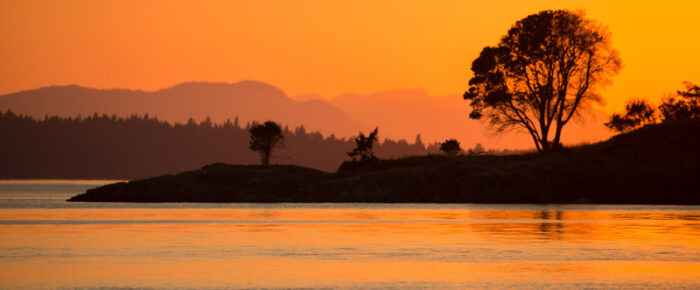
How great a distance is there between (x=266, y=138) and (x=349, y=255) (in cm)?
10394

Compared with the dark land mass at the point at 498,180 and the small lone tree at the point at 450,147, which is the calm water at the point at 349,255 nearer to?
the dark land mass at the point at 498,180

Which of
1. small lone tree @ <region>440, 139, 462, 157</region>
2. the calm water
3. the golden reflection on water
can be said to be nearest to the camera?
the calm water

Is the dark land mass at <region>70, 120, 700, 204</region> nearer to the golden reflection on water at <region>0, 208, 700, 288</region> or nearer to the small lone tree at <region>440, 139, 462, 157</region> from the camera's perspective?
the small lone tree at <region>440, 139, 462, 157</region>

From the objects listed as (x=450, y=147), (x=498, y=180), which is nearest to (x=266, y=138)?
(x=450, y=147)

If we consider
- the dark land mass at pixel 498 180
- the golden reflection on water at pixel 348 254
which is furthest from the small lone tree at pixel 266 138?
the golden reflection on water at pixel 348 254

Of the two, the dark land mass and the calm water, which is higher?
the dark land mass

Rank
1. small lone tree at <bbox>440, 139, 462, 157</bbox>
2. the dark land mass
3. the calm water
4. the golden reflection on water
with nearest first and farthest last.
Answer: the calm water → the golden reflection on water → the dark land mass → small lone tree at <bbox>440, 139, 462, 157</bbox>

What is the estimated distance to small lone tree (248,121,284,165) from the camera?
140 meters

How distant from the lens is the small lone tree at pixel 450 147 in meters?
135

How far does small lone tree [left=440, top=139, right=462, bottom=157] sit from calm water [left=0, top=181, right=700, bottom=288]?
7509 centimetres

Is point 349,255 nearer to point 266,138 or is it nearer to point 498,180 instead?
point 498,180

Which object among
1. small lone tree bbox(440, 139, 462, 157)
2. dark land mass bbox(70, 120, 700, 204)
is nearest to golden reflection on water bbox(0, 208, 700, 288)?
dark land mass bbox(70, 120, 700, 204)

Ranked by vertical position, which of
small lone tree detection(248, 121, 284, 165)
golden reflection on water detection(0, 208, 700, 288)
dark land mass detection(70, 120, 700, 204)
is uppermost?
small lone tree detection(248, 121, 284, 165)

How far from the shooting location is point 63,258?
35.5m
